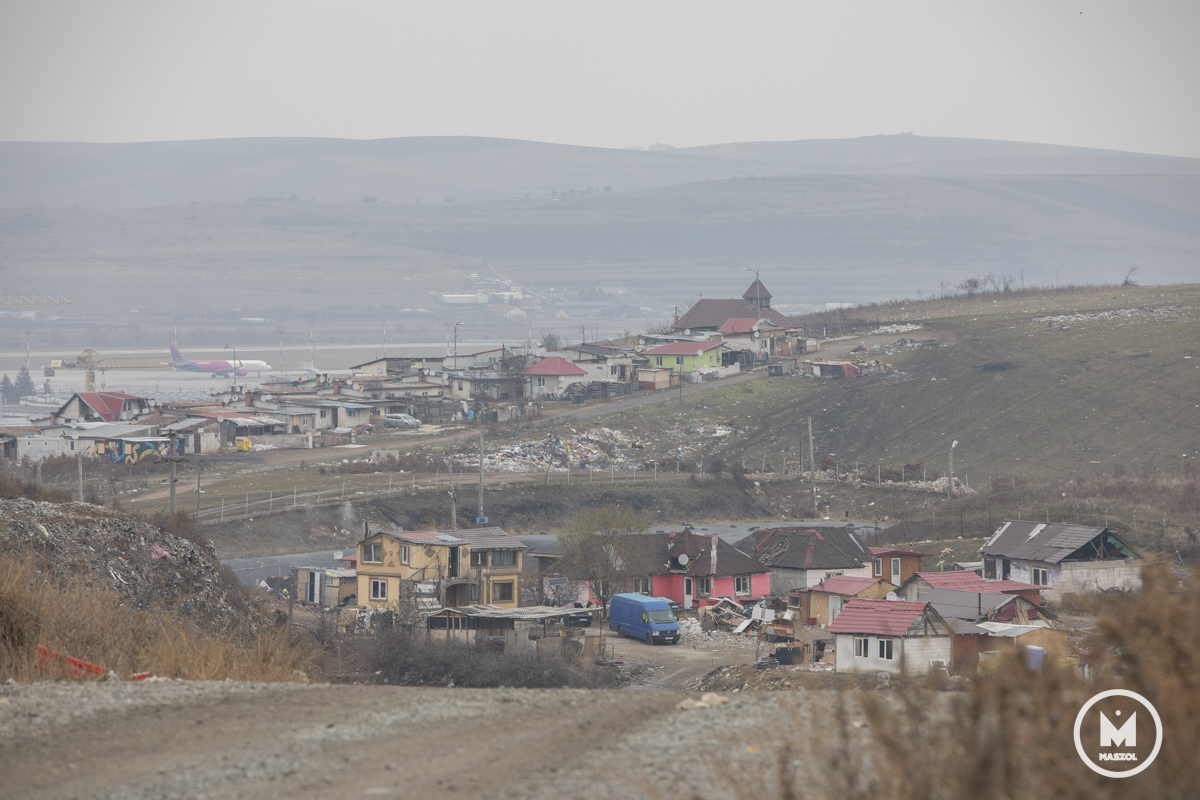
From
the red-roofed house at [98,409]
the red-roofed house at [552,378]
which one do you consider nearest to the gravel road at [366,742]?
the red-roofed house at [98,409]

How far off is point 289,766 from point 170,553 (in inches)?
521

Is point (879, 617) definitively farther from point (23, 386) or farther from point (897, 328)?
point (23, 386)

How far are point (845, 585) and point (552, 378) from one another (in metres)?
42.4

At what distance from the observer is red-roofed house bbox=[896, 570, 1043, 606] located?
26531 mm

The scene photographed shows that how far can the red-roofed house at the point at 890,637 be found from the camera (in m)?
20.0

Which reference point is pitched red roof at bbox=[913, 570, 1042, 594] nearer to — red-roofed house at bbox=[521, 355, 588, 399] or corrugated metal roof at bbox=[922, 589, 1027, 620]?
corrugated metal roof at bbox=[922, 589, 1027, 620]

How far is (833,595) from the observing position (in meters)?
28.2

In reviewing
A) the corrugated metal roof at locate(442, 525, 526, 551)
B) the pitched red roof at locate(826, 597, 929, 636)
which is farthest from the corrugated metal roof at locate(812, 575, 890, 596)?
the corrugated metal roof at locate(442, 525, 526, 551)

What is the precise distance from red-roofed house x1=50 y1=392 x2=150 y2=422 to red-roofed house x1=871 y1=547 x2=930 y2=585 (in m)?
45.6

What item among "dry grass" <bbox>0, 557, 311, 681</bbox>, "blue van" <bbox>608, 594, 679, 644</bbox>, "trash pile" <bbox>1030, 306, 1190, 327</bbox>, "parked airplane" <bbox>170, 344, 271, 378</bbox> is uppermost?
"trash pile" <bbox>1030, 306, 1190, 327</bbox>

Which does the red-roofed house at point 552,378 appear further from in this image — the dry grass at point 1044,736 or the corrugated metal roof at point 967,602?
the dry grass at point 1044,736

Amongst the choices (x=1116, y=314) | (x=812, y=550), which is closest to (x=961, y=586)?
(x=812, y=550)

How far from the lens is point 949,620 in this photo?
21391mm

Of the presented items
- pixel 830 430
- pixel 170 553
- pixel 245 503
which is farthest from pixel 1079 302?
pixel 170 553
